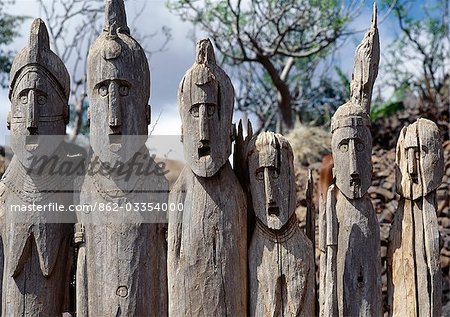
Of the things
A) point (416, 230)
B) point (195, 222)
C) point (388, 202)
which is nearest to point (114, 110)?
point (195, 222)

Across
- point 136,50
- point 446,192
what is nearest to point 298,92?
point 446,192

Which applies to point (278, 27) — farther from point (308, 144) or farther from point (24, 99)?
point (24, 99)

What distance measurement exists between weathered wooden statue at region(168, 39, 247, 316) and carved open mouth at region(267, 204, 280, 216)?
7.2 inches

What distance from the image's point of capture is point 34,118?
4.91m

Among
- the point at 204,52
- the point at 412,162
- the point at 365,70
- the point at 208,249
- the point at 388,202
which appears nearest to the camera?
the point at 208,249

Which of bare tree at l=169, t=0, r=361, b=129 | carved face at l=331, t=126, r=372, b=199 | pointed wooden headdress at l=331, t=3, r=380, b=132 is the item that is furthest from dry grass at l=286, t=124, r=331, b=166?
carved face at l=331, t=126, r=372, b=199

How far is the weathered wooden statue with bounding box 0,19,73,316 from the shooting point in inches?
Result: 192

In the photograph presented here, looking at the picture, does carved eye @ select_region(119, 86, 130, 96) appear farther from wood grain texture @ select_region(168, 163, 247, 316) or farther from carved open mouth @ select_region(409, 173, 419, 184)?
carved open mouth @ select_region(409, 173, 419, 184)

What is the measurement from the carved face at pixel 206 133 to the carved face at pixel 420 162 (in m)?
1.31

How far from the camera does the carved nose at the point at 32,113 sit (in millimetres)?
4895

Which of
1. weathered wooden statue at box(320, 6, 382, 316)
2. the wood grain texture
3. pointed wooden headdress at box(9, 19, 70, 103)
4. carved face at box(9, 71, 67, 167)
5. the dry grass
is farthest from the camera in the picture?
the dry grass

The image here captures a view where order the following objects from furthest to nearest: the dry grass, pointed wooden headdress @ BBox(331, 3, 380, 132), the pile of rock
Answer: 1. the dry grass
2. the pile of rock
3. pointed wooden headdress @ BBox(331, 3, 380, 132)

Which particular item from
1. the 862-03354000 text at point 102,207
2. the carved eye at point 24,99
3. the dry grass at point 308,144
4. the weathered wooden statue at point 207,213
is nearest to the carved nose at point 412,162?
the weathered wooden statue at point 207,213

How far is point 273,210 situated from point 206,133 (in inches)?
27.5
